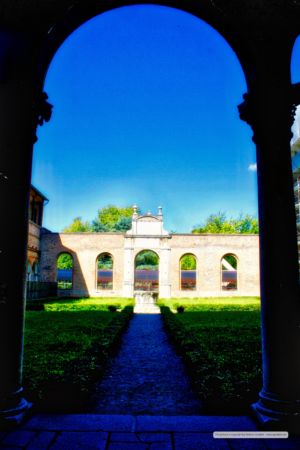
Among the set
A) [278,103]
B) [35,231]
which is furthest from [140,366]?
[35,231]

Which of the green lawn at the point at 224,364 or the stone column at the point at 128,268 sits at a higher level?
the stone column at the point at 128,268

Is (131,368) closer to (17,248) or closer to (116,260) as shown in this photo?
(17,248)

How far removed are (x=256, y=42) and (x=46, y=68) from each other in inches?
89.5

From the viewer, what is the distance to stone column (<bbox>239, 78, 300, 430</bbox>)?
3.23 metres

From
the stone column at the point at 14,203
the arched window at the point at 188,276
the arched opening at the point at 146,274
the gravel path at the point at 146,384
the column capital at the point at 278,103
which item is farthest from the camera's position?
the arched opening at the point at 146,274

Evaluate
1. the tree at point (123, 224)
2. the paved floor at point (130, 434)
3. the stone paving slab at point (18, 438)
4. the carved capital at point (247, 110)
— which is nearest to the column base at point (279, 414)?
the paved floor at point (130, 434)

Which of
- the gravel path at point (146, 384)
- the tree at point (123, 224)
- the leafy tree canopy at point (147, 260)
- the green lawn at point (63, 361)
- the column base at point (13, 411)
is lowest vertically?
the gravel path at point (146, 384)

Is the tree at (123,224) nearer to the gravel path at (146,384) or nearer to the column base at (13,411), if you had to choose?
the gravel path at (146,384)

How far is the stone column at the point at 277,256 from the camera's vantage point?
3234mm

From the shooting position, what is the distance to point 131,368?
650 centimetres

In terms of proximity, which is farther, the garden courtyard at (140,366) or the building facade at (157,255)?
the building facade at (157,255)

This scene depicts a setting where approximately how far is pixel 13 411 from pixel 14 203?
73.8 inches

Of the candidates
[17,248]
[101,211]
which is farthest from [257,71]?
[101,211]

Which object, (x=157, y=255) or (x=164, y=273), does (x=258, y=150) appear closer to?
(x=164, y=273)
